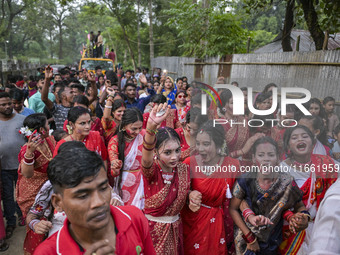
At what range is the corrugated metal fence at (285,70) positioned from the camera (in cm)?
526

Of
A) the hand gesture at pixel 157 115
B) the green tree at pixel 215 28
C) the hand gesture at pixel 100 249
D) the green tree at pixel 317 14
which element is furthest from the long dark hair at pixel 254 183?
the green tree at pixel 215 28

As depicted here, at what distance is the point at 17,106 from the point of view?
14.8 feet

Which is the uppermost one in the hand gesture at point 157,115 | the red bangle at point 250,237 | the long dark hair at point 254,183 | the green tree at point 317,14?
the green tree at point 317,14

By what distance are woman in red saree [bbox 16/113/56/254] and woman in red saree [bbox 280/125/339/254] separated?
2232mm

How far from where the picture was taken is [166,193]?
2361 mm

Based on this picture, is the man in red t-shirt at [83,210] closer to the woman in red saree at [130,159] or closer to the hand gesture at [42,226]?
the hand gesture at [42,226]

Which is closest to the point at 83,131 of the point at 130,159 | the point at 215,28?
the point at 130,159

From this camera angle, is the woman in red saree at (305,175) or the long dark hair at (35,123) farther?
the long dark hair at (35,123)

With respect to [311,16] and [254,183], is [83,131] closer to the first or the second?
[254,183]

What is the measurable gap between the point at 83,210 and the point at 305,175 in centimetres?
194

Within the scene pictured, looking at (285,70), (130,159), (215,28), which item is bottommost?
(130,159)

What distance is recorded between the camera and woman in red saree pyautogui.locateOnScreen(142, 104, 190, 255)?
2.37 m

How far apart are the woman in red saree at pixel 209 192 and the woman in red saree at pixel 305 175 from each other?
505mm

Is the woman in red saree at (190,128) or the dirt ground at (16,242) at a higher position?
the woman in red saree at (190,128)
